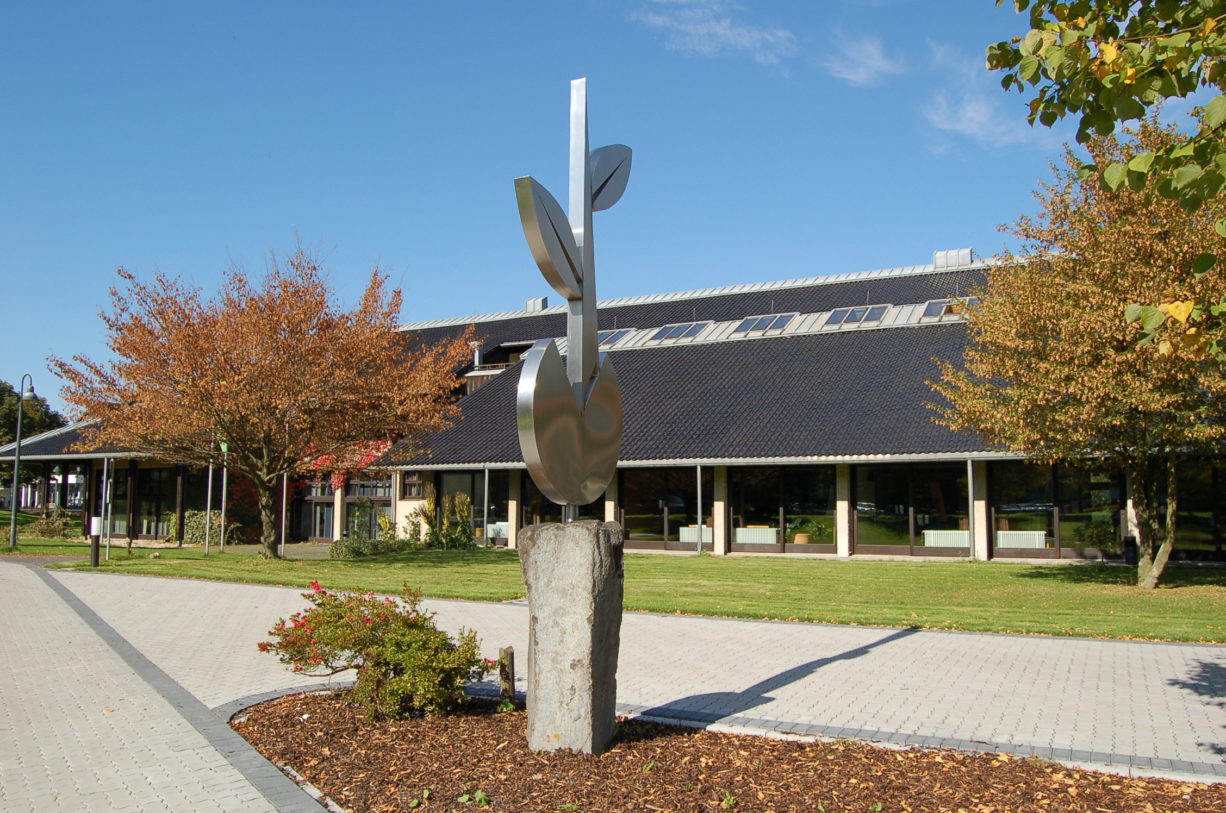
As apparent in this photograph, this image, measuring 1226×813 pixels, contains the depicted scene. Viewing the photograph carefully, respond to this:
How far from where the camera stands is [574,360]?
7199 mm

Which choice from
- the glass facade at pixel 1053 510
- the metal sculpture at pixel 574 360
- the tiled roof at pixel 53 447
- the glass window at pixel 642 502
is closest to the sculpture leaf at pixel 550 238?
the metal sculpture at pixel 574 360

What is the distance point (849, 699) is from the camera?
8.29 meters

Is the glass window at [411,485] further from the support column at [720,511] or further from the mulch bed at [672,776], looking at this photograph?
the mulch bed at [672,776]

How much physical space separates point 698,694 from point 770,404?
18.5 metres

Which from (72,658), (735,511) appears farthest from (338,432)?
(72,658)

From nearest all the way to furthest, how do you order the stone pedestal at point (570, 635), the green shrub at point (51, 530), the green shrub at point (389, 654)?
the stone pedestal at point (570, 635) < the green shrub at point (389, 654) < the green shrub at point (51, 530)

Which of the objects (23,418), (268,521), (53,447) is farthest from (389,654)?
(23,418)

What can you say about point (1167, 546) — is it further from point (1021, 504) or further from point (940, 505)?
point (940, 505)

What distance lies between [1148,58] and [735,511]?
2180cm

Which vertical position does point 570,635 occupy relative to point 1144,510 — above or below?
below

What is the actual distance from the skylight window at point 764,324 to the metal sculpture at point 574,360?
2416 centimetres

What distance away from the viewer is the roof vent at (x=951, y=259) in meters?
35.2

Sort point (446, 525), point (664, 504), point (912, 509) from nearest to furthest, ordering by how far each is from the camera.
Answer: point (912, 509) → point (664, 504) → point (446, 525)

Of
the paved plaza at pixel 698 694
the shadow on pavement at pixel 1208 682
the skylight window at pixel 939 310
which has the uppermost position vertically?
the skylight window at pixel 939 310
